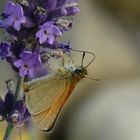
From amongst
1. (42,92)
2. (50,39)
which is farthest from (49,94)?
(50,39)

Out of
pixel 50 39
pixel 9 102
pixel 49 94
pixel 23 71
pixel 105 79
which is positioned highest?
pixel 50 39

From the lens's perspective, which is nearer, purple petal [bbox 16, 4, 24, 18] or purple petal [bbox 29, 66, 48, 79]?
purple petal [bbox 16, 4, 24, 18]

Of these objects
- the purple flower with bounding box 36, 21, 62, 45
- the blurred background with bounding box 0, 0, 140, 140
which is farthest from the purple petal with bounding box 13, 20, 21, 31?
the blurred background with bounding box 0, 0, 140, 140

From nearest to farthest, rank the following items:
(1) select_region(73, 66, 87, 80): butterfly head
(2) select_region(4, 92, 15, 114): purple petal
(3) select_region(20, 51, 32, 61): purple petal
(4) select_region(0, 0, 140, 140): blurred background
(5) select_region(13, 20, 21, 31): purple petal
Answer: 1. (3) select_region(20, 51, 32, 61): purple petal
2. (5) select_region(13, 20, 21, 31): purple petal
3. (1) select_region(73, 66, 87, 80): butterfly head
4. (2) select_region(4, 92, 15, 114): purple petal
5. (4) select_region(0, 0, 140, 140): blurred background

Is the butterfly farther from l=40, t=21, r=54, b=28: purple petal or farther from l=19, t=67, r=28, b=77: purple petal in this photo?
l=40, t=21, r=54, b=28: purple petal

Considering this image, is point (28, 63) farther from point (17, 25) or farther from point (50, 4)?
point (50, 4)

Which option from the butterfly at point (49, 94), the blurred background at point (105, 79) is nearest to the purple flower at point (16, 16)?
the butterfly at point (49, 94)
